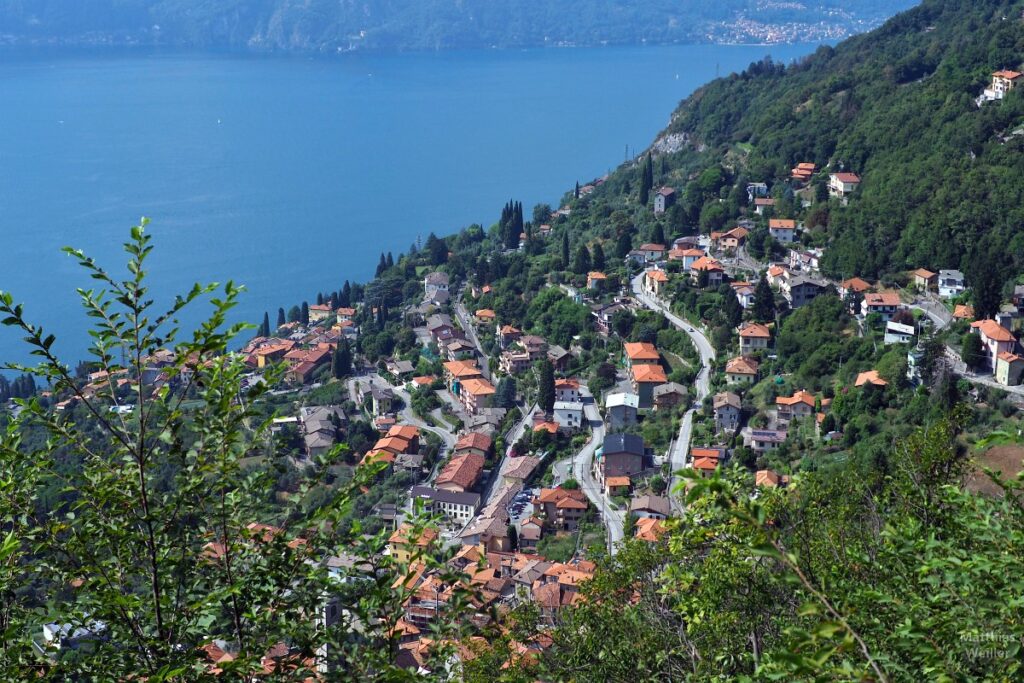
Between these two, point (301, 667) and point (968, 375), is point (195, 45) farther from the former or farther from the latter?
point (301, 667)

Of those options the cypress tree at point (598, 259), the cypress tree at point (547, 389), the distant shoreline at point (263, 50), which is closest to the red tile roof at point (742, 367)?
the cypress tree at point (547, 389)

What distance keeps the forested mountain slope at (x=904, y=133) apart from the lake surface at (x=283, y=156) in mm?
8027

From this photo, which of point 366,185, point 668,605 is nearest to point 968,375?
point 668,605

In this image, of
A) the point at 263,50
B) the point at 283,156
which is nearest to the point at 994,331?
the point at 283,156

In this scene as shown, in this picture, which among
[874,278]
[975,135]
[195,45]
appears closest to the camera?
[874,278]

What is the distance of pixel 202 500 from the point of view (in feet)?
8.89

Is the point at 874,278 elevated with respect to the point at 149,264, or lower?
elevated

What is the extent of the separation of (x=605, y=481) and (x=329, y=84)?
53.9 m

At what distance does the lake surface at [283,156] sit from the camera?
96.1ft

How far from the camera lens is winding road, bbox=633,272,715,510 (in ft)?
48.3

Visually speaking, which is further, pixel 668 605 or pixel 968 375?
pixel 968 375

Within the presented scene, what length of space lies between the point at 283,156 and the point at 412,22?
46.0 metres

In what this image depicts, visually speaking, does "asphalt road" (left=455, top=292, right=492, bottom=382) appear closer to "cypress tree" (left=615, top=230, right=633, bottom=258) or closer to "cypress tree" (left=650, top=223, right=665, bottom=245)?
"cypress tree" (left=615, top=230, right=633, bottom=258)

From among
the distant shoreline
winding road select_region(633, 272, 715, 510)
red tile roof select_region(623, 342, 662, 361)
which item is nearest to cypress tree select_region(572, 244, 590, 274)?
winding road select_region(633, 272, 715, 510)
